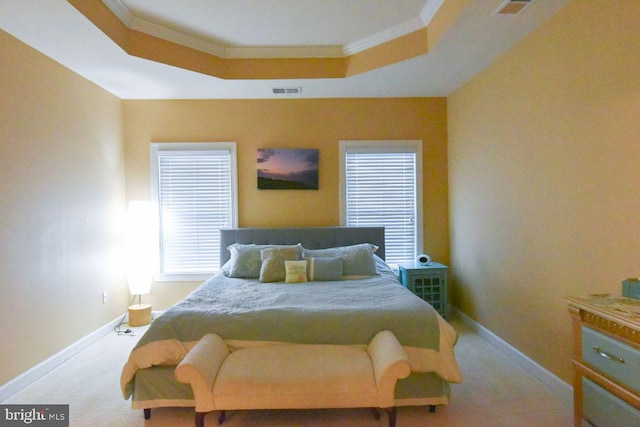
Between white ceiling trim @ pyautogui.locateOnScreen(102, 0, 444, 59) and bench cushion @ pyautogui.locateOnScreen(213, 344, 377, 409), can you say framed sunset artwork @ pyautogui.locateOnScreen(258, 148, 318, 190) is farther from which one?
bench cushion @ pyautogui.locateOnScreen(213, 344, 377, 409)

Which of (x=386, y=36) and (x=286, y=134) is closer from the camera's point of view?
(x=386, y=36)

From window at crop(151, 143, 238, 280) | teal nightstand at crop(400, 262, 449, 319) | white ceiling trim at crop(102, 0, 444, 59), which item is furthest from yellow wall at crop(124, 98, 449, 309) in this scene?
white ceiling trim at crop(102, 0, 444, 59)

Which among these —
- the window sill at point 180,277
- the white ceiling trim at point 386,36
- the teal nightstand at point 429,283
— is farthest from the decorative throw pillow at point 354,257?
the white ceiling trim at point 386,36

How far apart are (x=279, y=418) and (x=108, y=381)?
5.33 ft

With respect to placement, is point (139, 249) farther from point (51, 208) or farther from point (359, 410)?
point (359, 410)

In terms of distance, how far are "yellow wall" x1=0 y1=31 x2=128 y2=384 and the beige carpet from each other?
0.42 metres

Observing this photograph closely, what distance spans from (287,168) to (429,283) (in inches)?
90.3

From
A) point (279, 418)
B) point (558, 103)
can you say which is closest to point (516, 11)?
point (558, 103)

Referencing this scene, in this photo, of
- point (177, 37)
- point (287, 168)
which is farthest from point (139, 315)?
point (177, 37)

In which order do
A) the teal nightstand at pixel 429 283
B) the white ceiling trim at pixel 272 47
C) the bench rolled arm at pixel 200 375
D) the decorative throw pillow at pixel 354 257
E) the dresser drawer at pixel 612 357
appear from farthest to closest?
1. the teal nightstand at pixel 429 283
2. the decorative throw pillow at pixel 354 257
3. the white ceiling trim at pixel 272 47
4. the bench rolled arm at pixel 200 375
5. the dresser drawer at pixel 612 357

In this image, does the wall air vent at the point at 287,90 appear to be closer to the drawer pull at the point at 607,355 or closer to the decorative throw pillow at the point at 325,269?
the decorative throw pillow at the point at 325,269

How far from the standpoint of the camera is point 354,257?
3.88 meters

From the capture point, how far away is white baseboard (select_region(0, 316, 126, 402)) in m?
2.73

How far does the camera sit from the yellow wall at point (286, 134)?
15.0ft
